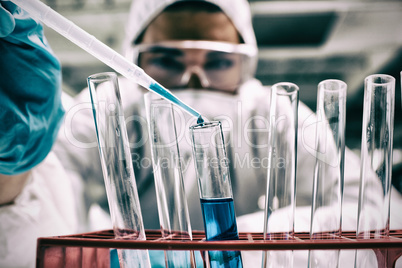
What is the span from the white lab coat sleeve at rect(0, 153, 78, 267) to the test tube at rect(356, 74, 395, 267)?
0.88 m

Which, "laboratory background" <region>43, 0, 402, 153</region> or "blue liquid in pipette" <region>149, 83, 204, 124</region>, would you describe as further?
"laboratory background" <region>43, 0, 402, 153</region>

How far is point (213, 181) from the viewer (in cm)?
45

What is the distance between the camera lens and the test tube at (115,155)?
1.46 feet

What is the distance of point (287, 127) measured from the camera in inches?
17.5

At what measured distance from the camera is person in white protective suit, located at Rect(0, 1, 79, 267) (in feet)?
2.43

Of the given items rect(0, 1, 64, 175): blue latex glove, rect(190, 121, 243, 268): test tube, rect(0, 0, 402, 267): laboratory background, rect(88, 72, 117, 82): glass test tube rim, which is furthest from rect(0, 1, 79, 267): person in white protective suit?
rect(0, 0, 402, 267): laboratory background

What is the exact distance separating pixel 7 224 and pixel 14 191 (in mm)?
110

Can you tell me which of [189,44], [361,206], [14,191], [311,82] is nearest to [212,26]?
[189,44]

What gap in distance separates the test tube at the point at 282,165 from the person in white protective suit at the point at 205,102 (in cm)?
50

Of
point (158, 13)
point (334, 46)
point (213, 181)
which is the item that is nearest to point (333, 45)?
point (334, 46)

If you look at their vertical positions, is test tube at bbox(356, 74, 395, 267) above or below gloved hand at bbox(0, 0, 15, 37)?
below

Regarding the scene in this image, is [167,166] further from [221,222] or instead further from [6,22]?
[6,22]

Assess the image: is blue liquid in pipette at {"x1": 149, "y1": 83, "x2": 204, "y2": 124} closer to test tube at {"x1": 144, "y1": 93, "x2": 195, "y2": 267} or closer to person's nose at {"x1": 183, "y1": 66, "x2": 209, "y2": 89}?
test tube at {"x1": 144, "y1": 93, "x2": 195, "y2": 267}

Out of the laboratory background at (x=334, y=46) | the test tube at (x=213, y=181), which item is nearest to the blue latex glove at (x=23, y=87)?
the test tube at (x=213, y=181)
